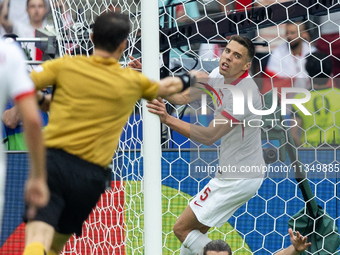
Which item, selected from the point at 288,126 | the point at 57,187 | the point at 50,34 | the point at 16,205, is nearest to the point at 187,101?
the point at 288,126

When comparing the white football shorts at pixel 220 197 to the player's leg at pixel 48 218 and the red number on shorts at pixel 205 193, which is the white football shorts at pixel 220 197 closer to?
the red number on shorts at pixel 205 193

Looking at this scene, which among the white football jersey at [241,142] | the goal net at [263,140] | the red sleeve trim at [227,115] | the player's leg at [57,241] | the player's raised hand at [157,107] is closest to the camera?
the player's leg at [57,241]

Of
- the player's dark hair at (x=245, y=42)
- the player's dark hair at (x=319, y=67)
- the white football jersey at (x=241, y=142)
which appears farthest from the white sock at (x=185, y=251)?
the player's dark hair at (x=319, y=67)

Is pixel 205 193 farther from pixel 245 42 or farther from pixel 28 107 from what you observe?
pixel 28 107

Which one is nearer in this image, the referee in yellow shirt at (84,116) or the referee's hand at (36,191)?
the referee's hand at (36,191)

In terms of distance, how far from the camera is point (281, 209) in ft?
A: 12.4

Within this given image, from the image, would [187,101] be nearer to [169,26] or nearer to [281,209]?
[169,26]

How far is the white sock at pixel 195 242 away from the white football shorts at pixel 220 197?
123 millimetres

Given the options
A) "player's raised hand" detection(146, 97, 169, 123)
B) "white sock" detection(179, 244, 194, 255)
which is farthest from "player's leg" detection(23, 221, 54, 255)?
"white sock" detection(179, 244, 194, 255)

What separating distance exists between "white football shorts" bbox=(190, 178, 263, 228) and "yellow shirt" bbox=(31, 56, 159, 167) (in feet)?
4.40

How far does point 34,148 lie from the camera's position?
5.97ft

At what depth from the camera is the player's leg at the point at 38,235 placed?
2004 millimetres

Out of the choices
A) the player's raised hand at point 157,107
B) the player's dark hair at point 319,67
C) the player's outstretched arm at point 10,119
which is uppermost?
the player's raised hand at point 157,107

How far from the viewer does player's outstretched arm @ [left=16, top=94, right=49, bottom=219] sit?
179 cm
